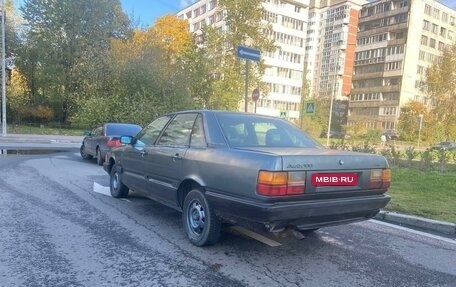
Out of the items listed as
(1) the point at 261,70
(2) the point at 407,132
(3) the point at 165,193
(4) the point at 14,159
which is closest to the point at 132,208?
(3) the point at 165,193

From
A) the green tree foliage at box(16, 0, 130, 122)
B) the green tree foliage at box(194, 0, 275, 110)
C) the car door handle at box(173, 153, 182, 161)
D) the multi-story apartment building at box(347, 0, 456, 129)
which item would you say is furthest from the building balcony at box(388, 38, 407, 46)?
the car door handle at box(173, 153, 182, 161)

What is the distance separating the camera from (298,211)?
11.5ft

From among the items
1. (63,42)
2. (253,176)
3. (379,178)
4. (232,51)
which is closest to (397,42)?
(232,51)

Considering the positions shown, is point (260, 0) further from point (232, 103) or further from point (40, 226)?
point (40, 226)

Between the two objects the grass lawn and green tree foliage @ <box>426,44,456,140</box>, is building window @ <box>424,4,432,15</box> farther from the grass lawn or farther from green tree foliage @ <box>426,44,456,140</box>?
the grass lawn

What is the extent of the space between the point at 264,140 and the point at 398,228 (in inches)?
107

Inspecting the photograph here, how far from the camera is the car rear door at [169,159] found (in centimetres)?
459

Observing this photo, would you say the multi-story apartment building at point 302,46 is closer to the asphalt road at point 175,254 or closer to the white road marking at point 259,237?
the asphalt road at point 175,254

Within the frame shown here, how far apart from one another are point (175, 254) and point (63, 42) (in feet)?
114

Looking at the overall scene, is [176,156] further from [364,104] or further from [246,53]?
[364,104]

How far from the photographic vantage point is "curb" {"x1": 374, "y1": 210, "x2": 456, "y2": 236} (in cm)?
536

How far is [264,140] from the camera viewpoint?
176 inches

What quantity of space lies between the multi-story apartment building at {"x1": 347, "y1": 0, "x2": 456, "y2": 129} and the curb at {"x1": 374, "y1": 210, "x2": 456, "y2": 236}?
60.8 m

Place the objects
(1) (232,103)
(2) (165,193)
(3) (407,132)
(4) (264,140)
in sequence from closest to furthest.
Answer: (4) (264,140), (2) (165,193), (1) (232,103), (3) (407,132)
